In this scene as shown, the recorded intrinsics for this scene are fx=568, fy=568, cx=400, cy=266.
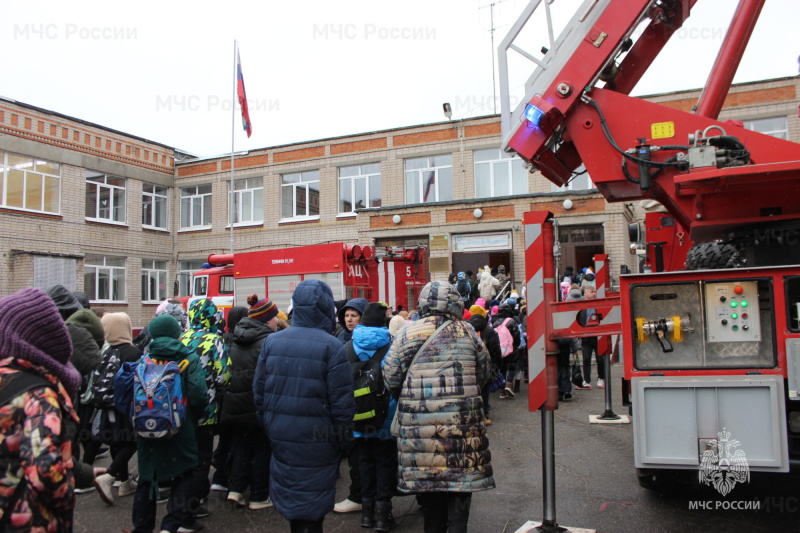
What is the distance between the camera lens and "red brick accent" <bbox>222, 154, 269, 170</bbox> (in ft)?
86.2

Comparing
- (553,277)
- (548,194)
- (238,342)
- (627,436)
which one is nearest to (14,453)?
(238,342)

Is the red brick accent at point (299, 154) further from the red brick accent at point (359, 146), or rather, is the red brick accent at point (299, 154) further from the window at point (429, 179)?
the window at point (429, 179)

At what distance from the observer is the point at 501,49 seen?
16.9 feet

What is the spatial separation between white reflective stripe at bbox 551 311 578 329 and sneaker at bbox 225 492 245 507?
3.20m

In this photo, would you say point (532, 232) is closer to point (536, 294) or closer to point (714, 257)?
point (536, 294)

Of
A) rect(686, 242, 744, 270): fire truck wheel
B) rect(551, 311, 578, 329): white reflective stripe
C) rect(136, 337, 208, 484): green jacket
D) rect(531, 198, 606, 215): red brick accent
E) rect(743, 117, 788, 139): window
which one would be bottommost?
rect(136, 337, 208, 484): green jacket

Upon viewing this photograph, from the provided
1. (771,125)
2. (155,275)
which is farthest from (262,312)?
(155,275)

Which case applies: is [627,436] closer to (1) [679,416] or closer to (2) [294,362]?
(1) [679,416]

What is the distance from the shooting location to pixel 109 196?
25.7 m

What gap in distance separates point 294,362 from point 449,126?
19872 mm

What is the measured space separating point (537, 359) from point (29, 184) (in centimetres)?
2432

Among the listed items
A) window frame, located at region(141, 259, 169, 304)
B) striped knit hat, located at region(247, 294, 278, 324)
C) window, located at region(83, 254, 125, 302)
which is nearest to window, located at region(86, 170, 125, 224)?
window, located at region(83, 254, 125, 302)

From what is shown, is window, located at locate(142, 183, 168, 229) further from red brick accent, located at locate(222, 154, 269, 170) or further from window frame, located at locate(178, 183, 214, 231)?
red brick accent, located at locate(222, 154, 269, 170)

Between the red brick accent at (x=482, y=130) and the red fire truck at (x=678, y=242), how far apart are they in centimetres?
1647
